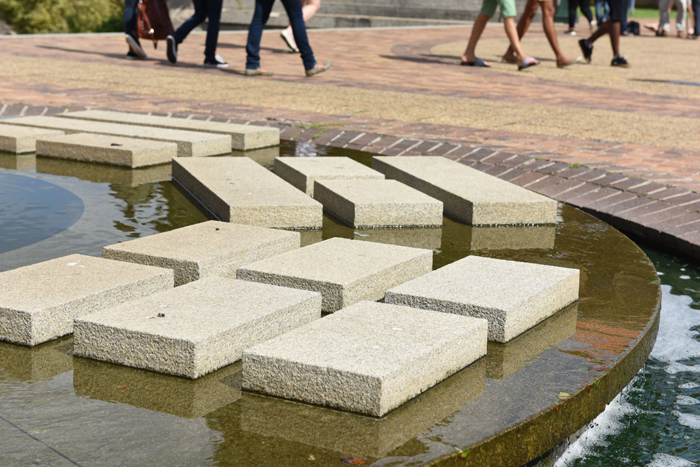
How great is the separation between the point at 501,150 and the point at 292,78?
4253mm

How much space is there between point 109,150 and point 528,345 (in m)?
2.74

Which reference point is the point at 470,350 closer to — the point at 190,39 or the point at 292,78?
the point at 292,78

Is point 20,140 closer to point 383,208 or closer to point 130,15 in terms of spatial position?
point 383,208

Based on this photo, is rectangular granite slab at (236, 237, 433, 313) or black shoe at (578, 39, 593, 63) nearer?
rectangular granite slab at (236, 237, 433, 313)

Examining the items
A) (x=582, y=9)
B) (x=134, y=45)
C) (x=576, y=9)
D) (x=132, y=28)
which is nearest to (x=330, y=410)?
(x=132, y=28)

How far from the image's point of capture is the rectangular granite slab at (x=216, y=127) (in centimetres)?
475

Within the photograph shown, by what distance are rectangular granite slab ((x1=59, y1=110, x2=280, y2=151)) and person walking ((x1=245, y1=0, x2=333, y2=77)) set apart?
137 inches

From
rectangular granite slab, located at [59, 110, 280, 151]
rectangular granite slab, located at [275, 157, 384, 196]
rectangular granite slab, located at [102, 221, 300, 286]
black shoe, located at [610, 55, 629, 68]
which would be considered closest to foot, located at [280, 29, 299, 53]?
black shoe, located at [610, 55, 629, 68]

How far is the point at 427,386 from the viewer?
5.99 feet

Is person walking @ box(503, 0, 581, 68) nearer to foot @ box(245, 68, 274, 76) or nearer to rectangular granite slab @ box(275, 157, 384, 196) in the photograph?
foot @ box(245, 68, 274, 76)

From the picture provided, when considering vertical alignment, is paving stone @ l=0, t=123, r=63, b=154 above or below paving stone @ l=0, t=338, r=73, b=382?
above

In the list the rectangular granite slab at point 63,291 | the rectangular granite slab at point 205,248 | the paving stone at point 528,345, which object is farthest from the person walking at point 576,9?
the rectangular granite slab at point 63,291

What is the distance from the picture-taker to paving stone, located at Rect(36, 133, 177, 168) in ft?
13.5

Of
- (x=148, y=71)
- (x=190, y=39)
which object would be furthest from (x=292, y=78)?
(x=190, y=39)
